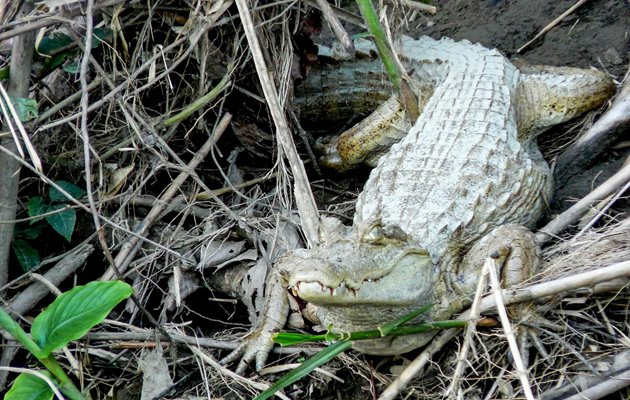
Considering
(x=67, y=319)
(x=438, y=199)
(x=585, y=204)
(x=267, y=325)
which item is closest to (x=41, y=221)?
(x=67, y=319)

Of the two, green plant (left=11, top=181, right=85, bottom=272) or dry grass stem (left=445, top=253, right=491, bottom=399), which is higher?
green plant (left=11, top=181, right=85, bottom=272)

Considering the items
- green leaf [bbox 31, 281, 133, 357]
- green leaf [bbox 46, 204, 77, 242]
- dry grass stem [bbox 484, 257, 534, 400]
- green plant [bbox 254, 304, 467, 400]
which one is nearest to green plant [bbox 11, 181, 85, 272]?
green leaf [bbox 46, 204, 77, 242]

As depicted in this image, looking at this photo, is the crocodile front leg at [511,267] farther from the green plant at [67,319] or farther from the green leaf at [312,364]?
the green plant at [67,319]

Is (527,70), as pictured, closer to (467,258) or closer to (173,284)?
(467,258)

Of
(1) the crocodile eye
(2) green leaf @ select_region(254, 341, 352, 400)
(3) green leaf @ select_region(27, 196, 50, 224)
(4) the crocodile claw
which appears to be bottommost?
(4) the crocodile claw

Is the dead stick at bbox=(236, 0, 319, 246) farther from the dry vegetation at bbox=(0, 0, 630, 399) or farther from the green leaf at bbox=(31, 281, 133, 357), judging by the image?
the green leaf at bbox=(31, 281, 133, 357)

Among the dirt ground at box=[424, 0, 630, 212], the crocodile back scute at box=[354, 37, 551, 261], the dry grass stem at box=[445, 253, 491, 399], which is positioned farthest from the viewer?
the dirt ground at box=[424, 0, 630, 212]

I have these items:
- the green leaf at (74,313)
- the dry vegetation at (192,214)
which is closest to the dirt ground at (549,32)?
the dry vegetation at (192,214)
